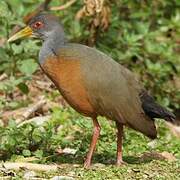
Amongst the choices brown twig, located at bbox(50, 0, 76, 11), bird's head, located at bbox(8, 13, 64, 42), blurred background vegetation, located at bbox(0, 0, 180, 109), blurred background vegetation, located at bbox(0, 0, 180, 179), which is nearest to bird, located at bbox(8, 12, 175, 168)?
bird's head, located at bbox(8, 13, 64, 42)

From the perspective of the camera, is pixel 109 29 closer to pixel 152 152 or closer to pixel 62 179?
pixel 152 152

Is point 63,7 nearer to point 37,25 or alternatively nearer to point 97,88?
point 37,25

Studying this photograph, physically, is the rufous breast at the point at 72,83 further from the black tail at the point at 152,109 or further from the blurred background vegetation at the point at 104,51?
the blurred background vegetation at the point at 104,51

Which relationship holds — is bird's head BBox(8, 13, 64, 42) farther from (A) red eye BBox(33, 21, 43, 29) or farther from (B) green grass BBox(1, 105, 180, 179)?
(B) green grass BBox(1, 105, 180, 179)

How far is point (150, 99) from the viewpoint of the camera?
7.86 metres

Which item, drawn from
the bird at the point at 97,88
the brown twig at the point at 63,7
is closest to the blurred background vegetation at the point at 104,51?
the brown twig at the point at 63,7

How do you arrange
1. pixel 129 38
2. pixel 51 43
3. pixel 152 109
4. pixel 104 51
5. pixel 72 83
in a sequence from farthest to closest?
1. pixel 129 38
2. pixel 104 51
3. pixel 51 43
4. pixel 152 109
5. pixel 72 83

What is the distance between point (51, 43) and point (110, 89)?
0.81 m

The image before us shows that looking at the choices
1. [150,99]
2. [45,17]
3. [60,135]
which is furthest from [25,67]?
[150,99]

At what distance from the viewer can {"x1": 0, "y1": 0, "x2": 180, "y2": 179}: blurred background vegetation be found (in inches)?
341

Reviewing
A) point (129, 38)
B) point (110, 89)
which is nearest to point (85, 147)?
point (110, 89)

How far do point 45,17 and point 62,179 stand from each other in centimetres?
186

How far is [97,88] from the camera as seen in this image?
7504mm

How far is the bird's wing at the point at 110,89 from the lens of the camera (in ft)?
24.6
